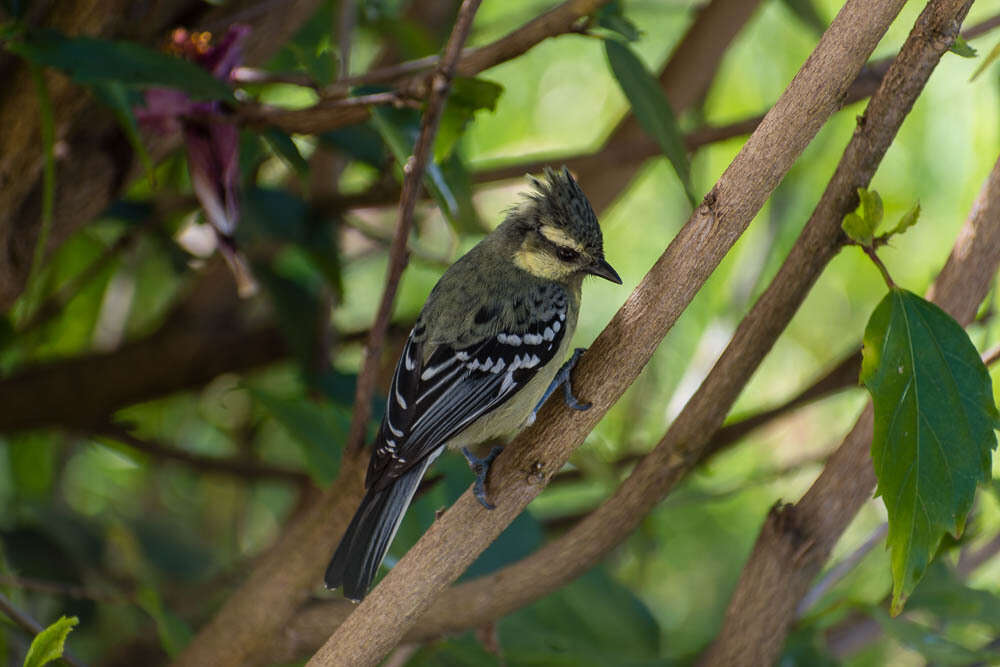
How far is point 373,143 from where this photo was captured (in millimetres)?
1679

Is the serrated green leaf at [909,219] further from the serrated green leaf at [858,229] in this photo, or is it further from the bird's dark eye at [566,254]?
the bird's dark eye at [566,254]

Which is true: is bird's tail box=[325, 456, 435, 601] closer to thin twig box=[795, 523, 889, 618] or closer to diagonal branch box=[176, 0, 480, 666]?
diagonal branch box=[176, 0, 480, 666]

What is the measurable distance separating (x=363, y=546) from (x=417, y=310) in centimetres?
107

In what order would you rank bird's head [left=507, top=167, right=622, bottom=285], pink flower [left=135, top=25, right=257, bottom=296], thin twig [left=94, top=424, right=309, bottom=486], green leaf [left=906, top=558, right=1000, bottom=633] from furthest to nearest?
thin twig [left=94, top=424, right=309, bottom=486] < bird's head [left=507, top=167, right=622, bottom=285] < pink flower [left=135, top=25, right=257, bottom=296] < green leaf [left=906, top=558, right=1000, bottom=633]

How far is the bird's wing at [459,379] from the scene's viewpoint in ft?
4.49

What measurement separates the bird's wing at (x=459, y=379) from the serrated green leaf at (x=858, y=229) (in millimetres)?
546

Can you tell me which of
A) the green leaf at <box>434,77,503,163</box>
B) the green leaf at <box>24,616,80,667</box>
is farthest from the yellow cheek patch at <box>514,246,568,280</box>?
the green leaf at <box>24,616,80,667</box>

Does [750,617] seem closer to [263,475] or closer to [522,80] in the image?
[263,475]

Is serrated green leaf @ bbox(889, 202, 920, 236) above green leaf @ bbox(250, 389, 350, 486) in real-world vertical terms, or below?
above

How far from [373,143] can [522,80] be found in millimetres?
1087

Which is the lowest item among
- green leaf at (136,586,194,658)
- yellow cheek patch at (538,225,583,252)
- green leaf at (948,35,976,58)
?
green leaf at (136,586,194,658)

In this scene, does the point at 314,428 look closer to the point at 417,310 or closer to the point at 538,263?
the point at 538,263

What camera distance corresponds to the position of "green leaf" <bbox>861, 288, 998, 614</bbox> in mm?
935

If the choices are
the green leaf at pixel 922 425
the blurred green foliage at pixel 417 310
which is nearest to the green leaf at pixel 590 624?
the blurred green foliage at pixel 417 310
